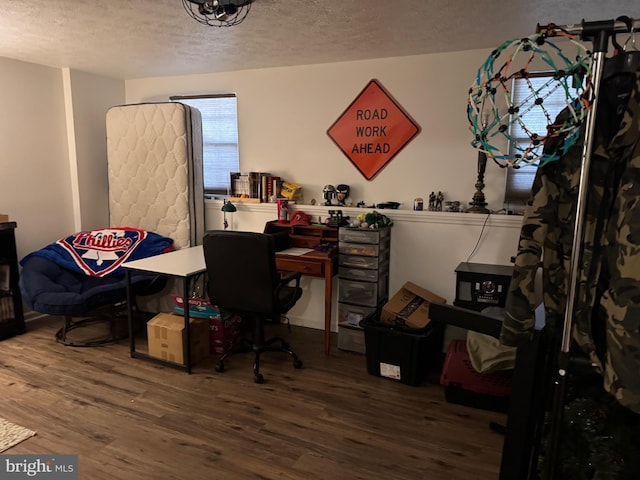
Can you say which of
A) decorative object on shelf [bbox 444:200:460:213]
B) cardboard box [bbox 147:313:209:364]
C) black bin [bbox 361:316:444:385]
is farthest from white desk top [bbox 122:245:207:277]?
decorative object on shelf [bbox 444:200:460:213]

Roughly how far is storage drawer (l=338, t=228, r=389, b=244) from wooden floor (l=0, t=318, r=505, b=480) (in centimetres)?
91

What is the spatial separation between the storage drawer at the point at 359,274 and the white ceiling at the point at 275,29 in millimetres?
1655

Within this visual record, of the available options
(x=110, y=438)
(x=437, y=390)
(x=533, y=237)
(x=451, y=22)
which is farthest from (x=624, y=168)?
(x=110, y=438)

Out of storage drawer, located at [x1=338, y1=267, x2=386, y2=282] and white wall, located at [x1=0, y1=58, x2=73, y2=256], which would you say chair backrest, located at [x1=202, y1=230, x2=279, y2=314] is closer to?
storage drawer, located at [x1=338, y1=267, x2=386, y2=282]

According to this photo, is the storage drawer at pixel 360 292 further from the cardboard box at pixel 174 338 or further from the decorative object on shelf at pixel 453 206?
the cardboard box at pixel 174 338

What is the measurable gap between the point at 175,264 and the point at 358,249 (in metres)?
1.36

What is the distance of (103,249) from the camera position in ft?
12.5

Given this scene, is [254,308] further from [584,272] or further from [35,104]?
[35,104]

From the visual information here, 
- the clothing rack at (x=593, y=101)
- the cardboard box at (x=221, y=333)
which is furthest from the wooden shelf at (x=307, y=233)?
the clothing rack at (x=593, y=101)

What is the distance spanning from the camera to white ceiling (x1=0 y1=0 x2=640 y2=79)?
2.35 meters

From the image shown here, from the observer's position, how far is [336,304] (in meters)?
3.76

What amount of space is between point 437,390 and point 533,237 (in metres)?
1.88

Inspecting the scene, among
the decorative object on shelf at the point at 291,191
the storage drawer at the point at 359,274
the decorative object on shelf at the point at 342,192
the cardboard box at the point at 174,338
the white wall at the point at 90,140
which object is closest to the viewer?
the cardboard box at the point at 174,338

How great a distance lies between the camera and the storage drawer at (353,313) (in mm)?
3295
